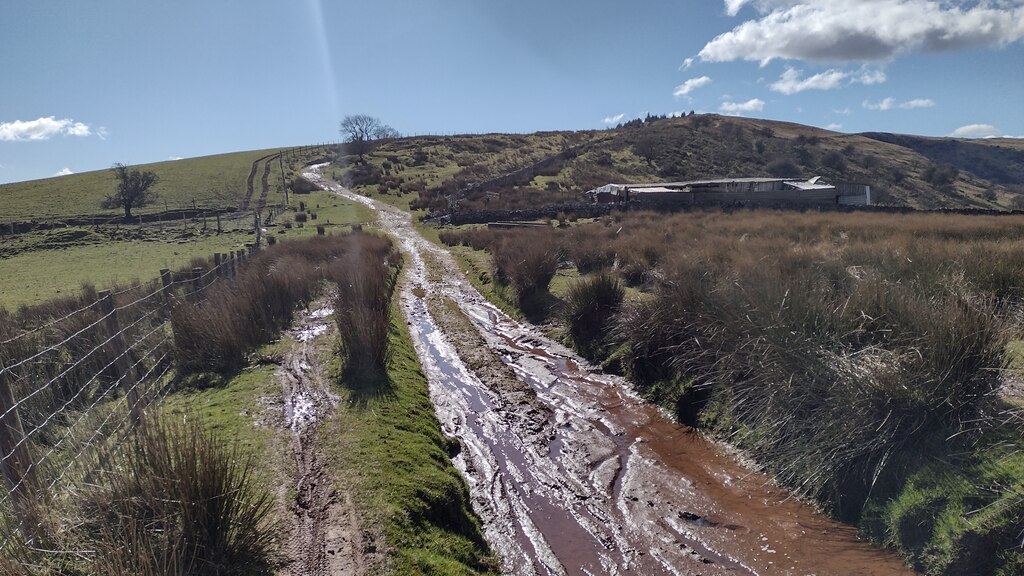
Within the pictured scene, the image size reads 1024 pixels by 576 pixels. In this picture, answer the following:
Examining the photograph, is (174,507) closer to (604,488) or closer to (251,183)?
(604,488)

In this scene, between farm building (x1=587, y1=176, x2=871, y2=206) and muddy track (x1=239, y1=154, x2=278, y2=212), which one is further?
muddy track (x1=239, y1=154, x2=278, y2=212)

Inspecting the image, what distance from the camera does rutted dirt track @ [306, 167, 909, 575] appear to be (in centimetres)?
545

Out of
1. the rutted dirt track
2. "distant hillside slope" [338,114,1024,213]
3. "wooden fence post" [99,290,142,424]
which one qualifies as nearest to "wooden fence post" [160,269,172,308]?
"wooden fence post" [99,290,142,424]

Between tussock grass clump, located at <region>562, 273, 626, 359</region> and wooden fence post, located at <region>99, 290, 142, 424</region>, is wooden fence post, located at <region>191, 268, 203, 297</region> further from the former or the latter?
tussock grass clump, located at <region>562, 273, 626, 359</region>

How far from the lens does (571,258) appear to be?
18.2 metres

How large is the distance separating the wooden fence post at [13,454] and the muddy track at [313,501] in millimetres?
1835

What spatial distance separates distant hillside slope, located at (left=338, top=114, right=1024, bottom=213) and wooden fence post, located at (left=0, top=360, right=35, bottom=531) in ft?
122

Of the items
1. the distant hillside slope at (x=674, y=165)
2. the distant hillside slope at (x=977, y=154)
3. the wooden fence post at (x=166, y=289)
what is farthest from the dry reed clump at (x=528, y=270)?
the distant hillside slope at (x=977, y=154)

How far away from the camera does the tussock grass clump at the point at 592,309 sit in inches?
462

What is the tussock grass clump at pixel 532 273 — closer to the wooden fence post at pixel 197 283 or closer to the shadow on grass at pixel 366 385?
the shadow on grass at pixel 366 385

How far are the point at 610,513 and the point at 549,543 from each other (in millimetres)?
909

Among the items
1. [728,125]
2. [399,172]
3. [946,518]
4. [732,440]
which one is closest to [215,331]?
[732,440]

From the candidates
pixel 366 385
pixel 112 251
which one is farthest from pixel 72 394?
pixel 112 251

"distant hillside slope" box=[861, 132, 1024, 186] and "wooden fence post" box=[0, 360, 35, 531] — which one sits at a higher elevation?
"distant hillside slope" box=[861, 132, 1024, 186]
